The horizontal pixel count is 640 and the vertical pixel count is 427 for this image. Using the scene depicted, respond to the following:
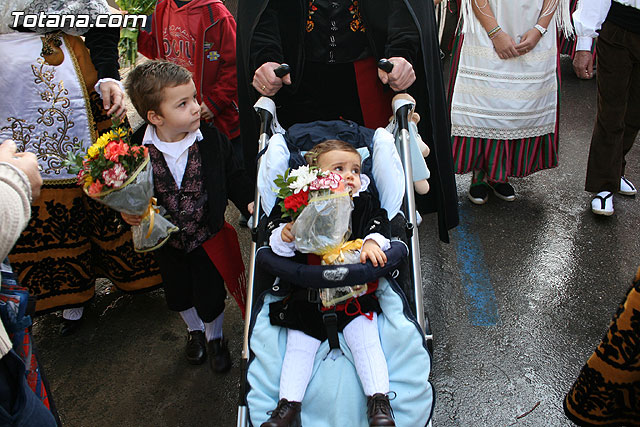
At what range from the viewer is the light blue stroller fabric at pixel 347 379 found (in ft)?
6.59

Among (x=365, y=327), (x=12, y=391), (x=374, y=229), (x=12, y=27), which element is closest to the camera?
(x=12, y=391)

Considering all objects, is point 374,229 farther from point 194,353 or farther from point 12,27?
point 12,27

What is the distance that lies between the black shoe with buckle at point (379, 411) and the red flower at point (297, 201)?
30.4 inches

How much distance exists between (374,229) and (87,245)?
194 centimetres

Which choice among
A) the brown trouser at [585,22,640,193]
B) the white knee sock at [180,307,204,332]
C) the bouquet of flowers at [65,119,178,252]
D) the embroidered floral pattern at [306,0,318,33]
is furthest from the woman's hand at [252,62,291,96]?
the brown trouser at [585,22,640,193]

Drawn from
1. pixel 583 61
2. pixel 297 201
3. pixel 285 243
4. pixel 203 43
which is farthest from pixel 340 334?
pixel 583 61

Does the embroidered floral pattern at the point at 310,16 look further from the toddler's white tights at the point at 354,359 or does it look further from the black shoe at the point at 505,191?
the black shoe at the point at 505,191

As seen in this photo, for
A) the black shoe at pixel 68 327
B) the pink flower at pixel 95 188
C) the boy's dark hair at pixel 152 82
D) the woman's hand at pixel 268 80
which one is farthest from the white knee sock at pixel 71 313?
the woman's hand at pixel 268 80

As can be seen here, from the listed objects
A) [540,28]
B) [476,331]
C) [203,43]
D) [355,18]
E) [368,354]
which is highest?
[355,18]

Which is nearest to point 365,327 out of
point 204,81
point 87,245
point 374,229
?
point 374,229

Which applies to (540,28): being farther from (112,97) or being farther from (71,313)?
(71,313)

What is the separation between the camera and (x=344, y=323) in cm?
216

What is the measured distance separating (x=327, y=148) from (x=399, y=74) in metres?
0.55

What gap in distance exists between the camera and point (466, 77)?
162 inches
